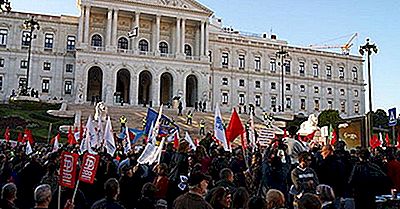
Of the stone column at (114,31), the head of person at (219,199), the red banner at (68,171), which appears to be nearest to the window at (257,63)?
the stone column at (114,31)

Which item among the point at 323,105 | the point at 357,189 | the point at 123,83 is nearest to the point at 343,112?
the point at 323,105

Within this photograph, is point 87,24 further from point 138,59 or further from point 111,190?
point 111,190

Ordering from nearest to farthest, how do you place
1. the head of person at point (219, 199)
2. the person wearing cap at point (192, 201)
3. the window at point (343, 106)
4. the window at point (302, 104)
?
the person wearing cap at point (192, 201) → the head of person at point (219, 199) → the window at point (302, 104) → the window at point (343, 106)

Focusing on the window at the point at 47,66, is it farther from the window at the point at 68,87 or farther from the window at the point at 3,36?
the window at the point at 3,36

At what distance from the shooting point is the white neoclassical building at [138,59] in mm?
59938

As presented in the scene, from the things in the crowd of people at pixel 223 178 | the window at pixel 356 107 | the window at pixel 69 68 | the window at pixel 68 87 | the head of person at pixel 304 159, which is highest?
the window at pixel 69 68

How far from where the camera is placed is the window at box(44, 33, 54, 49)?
204 ft

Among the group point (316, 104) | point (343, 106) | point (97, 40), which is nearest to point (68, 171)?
point (97, 40)

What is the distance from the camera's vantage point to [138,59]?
61.2 m

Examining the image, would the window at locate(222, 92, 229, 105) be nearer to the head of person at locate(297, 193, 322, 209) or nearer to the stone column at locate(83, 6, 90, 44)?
the stone column at locate(83, 6, 90, 44)

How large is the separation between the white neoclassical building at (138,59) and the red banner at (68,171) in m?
51.6

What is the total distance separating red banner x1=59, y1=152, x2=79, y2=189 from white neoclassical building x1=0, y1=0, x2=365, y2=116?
51584 mm

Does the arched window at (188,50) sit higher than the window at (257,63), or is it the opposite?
the arched window at (188,50)

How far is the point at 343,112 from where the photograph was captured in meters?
76.9
